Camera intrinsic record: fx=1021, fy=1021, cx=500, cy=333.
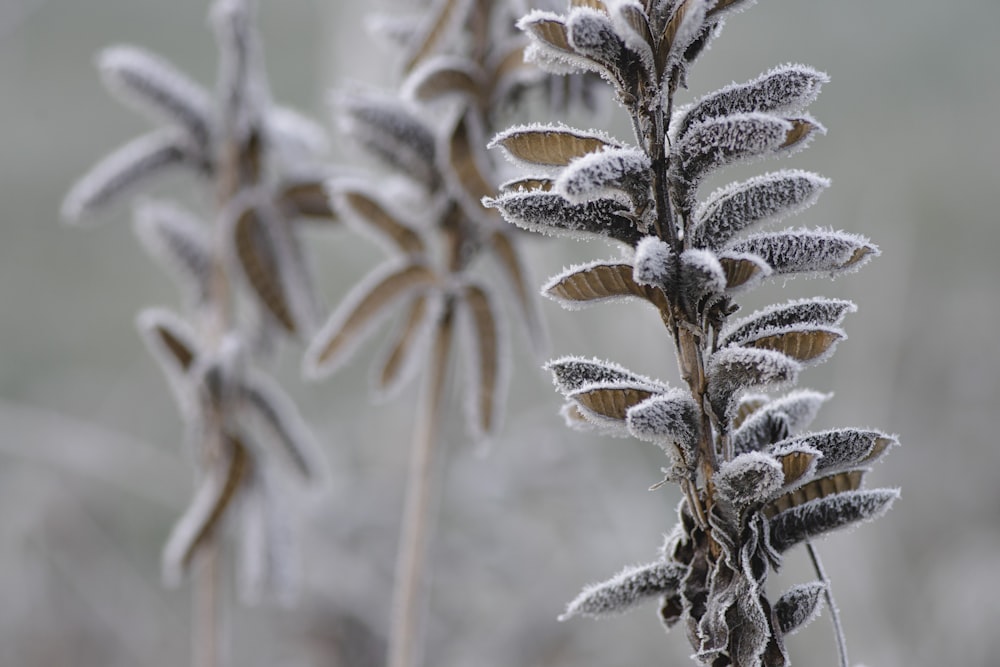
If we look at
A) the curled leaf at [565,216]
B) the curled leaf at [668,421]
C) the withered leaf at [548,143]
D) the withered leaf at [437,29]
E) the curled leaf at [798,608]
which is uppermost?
the withered leaf at [437,29]

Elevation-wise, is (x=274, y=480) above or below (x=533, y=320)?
below

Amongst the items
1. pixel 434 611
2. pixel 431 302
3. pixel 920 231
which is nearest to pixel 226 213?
pixel 431 302

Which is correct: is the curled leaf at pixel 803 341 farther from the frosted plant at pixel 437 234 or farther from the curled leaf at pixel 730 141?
the frosted plant at pixel 437 234

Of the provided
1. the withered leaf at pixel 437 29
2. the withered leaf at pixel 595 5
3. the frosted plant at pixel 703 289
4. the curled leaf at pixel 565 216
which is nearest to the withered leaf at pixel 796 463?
the frosted plant at pixel 703 289

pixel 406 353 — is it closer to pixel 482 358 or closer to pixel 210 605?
pixel 482 358

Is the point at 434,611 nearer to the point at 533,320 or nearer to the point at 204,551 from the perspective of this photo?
the point at 204,551

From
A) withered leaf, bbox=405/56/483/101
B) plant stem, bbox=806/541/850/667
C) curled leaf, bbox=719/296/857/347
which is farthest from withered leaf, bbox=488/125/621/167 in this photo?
withered leaf, bbox=405/56/483/101

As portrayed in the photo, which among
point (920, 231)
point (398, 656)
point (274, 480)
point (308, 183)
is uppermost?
point (920, 231)
